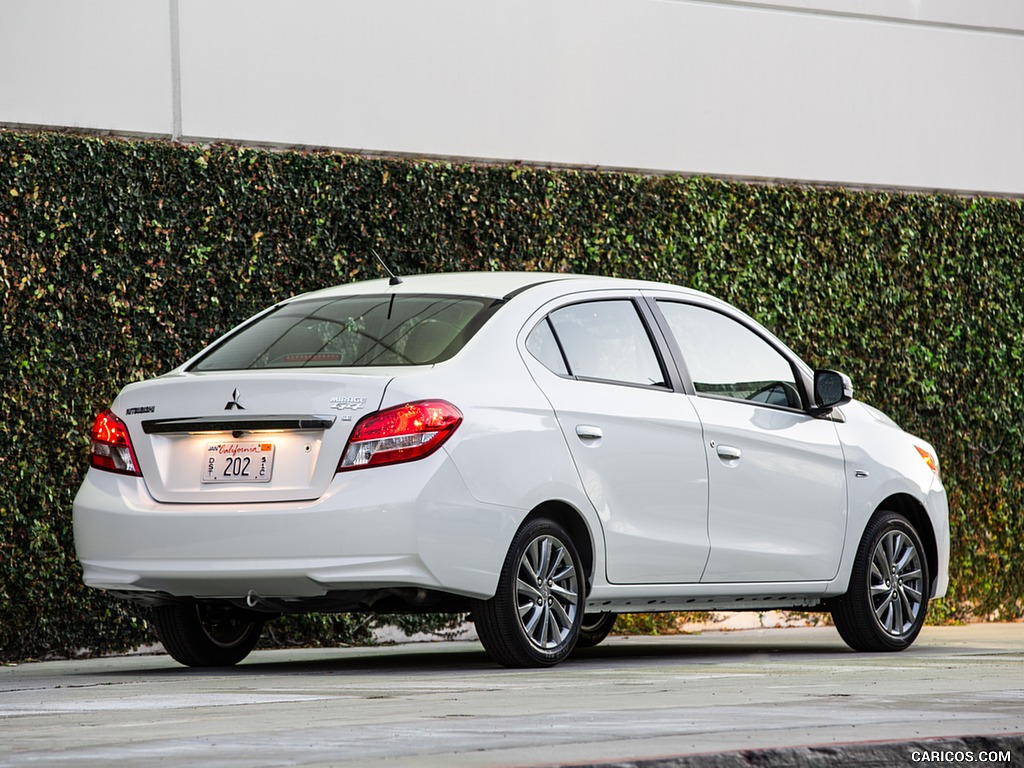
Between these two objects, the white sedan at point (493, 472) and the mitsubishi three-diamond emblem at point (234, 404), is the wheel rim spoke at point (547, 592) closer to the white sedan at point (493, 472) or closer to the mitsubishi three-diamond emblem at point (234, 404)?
the white sedan at point (493, 472)

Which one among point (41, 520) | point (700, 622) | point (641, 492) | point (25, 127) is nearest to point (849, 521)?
point (641, 492)

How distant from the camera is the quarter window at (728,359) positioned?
871cm

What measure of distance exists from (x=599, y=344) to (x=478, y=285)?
1.99 feet

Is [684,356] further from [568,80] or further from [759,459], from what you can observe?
[568,80]

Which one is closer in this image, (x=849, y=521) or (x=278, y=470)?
(x=278, y=470)

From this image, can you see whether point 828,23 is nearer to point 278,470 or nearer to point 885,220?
point 885,220

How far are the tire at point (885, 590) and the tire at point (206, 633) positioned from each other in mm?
2924

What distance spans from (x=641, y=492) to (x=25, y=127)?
161 inches

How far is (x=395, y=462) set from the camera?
716 cm

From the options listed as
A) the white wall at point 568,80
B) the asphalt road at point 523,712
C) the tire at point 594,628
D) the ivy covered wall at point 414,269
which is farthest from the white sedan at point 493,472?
the white wall at point 568,80

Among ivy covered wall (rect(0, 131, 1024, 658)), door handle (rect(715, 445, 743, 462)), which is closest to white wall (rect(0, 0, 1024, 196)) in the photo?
ivy covered wall (rect(0, 131, 1024, 658))

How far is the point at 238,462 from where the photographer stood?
7.34m

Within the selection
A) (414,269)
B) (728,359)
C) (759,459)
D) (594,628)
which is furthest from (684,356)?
(414,269)

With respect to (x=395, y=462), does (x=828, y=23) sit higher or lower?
higher
